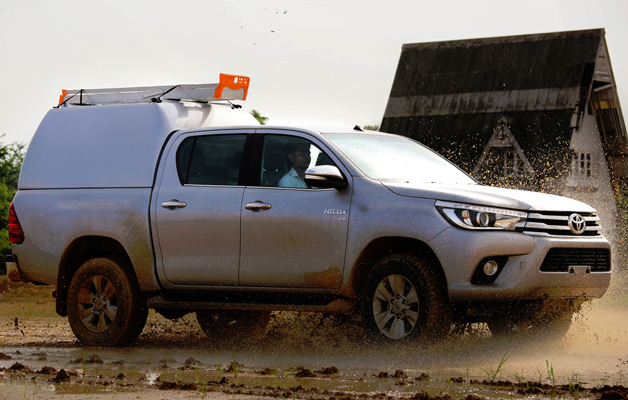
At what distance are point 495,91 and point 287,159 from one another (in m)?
27.6

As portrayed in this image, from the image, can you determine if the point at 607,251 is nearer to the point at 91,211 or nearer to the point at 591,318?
the point at 591,318

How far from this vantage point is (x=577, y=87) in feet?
108

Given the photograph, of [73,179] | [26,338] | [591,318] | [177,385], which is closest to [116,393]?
[177,385]

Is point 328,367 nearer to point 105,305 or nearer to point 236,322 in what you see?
point 105,305

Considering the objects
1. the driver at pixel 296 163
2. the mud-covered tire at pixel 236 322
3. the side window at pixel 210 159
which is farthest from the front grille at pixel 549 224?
the mud-covered tire at pixel 236 322

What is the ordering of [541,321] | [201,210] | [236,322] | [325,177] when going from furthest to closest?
[236,322]
[201,210]
[541,321]
[325,177]

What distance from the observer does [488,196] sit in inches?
286

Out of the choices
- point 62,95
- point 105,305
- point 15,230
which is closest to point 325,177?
point 105,305

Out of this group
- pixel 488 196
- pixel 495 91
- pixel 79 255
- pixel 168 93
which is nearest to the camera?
pixel 488 196

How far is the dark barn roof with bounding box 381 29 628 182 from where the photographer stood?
3319cm

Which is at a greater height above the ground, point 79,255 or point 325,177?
point 325,177

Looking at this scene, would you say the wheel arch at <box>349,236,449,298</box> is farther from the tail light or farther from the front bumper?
the tail light

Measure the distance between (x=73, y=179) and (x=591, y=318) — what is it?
5612 millimetres

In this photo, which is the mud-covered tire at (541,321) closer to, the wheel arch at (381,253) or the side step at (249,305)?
the wheel arch at (381,253)
